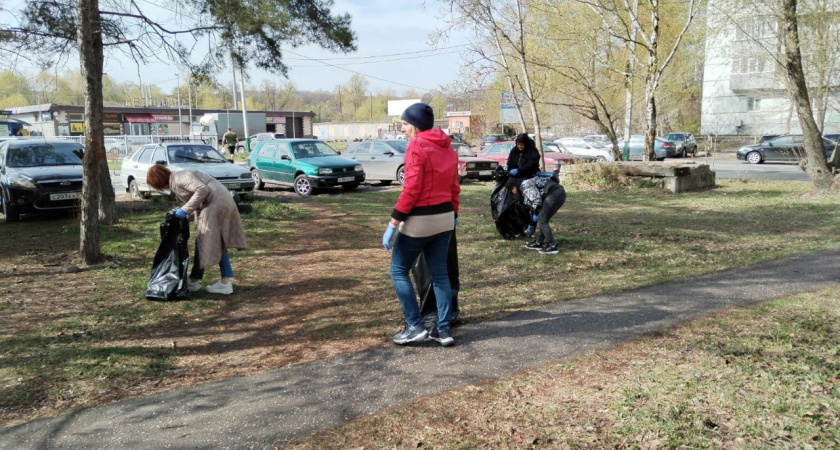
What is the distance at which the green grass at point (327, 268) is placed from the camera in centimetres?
472

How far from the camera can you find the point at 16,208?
454 inches

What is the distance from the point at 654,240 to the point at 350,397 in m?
6.56

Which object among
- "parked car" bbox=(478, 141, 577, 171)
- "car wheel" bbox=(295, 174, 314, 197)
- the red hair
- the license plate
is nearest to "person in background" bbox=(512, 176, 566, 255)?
the red hair

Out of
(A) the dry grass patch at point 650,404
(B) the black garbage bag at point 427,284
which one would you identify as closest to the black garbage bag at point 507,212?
(B) the black garbage bag at point 427,284

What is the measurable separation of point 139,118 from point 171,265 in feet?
197

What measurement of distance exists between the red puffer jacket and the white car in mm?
26060

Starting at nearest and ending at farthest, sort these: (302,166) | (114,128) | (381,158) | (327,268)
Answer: (327,268) < (302,166) < (381,158) < (114,128)

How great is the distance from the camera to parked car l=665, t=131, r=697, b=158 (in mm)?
36531

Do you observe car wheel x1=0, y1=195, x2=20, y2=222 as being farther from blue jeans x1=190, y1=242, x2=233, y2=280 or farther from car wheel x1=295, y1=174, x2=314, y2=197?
blue jeans x1=190, y1=242, x2=233, y2=280

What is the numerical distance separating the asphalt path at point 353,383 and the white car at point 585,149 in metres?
24.6

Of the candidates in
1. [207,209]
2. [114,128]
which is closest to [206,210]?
[207,209]

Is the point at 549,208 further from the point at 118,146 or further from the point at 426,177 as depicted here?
the point at 118,146

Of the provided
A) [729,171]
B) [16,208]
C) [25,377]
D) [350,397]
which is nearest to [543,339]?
[350,397]

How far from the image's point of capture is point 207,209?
20.0 ft
